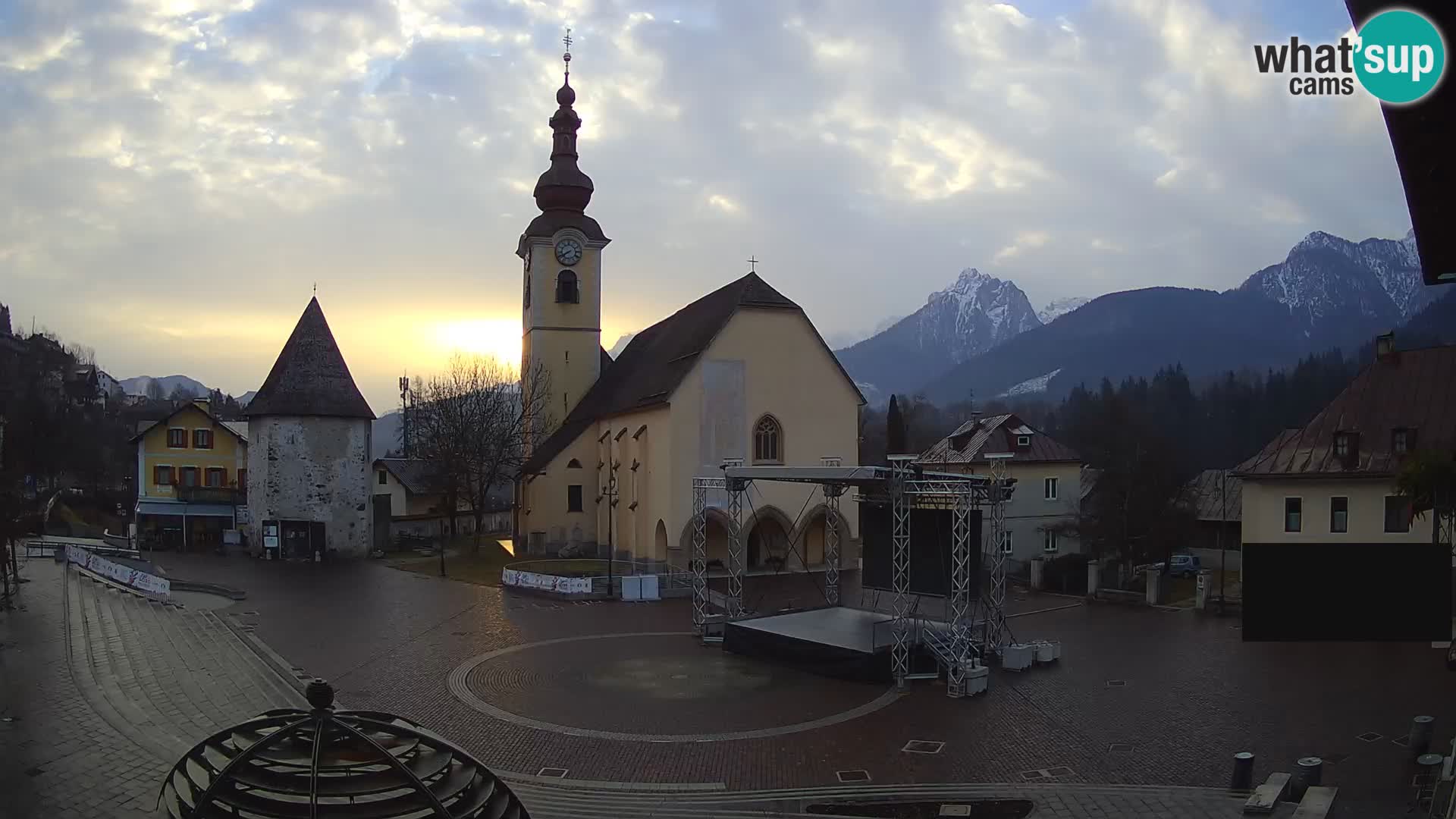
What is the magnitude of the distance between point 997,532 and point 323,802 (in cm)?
1777

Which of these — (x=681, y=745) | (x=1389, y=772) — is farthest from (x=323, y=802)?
(x=1389, y=772)

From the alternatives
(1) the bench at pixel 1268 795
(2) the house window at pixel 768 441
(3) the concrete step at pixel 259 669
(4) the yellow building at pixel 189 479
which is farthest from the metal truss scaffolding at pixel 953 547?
(4) the yellow building at pixel 189 479

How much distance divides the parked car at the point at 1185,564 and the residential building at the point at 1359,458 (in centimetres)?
1025

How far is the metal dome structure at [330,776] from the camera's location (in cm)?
629

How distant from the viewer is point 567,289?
161 feet

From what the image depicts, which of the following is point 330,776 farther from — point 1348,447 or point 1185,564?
point 1185,564

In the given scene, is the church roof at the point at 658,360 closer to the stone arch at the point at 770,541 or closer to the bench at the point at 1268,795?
the stone arch at the point at 770,541

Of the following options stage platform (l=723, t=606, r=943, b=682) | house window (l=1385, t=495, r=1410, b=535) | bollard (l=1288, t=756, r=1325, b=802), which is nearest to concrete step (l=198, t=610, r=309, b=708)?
stage platform (l=723, t=606, r=943, b=682)

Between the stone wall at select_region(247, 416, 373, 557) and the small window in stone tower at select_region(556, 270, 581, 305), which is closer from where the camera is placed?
the stone wall at select_region(247, 416, 373, 557)

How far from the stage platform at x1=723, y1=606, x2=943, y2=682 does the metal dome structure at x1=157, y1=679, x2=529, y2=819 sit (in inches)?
548

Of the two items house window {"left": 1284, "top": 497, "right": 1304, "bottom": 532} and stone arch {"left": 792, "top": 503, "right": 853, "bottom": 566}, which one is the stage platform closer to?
stone arch {"left": 792, "top": 503, "right": 853, "bottom": 566}

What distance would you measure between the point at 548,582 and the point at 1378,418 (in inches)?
1089

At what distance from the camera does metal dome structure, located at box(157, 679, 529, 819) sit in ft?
20.6

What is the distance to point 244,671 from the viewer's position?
1912 centimetres
